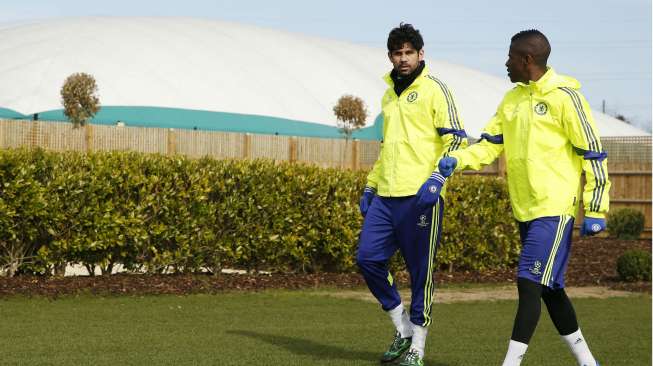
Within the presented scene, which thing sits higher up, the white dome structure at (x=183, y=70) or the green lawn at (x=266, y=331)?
the white dome structure at (x=183, y=70)

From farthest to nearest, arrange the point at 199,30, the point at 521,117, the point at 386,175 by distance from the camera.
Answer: the point at 199,30 → the point at 386,175 → the point at 521,117

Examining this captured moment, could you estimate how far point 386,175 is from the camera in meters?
7.26

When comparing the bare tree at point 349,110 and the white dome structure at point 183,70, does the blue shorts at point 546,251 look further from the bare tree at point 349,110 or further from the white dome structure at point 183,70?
the white dome structure at point 183,70

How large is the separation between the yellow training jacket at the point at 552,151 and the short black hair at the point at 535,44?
0.11 meters

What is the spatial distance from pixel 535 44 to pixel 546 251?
47.7 inches

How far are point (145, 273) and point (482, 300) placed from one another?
13.8 feet

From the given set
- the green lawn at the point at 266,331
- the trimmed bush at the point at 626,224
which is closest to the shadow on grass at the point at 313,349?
the green lawn at the point at 266,331

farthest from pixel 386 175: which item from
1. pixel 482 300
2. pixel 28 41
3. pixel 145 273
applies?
pixel 28 41

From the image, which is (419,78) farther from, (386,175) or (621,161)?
(621,161)

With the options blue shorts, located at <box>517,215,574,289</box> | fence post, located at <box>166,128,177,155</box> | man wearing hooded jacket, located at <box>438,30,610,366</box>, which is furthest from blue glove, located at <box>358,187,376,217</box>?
fence post, located at <box>166,128,177,155</box>

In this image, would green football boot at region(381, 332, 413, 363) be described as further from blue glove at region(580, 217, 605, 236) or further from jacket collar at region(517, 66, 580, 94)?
jacket collar at region(517, 66, 580, 94)

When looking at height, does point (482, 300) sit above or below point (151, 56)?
below

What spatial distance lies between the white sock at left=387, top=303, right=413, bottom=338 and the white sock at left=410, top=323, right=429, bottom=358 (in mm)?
113

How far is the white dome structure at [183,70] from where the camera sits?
136 feet
